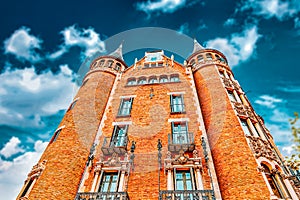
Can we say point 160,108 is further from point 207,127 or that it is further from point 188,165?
point 188,165

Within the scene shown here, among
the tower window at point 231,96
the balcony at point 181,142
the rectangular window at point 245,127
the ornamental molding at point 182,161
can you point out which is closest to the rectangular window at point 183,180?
the ornamental molding at point 182,161

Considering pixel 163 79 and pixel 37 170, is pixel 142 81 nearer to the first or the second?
pixel 163 79

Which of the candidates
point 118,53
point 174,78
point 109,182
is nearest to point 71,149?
point 109,182

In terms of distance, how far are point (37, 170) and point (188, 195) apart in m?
10.5

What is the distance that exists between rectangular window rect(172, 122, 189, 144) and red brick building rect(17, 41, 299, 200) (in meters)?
0.08

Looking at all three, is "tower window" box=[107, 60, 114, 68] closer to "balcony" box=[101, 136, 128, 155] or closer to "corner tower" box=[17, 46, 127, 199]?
"corner tower" box=[17, 46, 127, 199]

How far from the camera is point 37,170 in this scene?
552 inches

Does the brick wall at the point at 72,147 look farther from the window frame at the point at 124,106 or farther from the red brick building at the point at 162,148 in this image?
the window frame at the point at 124,106

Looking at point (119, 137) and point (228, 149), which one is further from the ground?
point (119, 137)

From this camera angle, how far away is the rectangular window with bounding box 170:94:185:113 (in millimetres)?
17764

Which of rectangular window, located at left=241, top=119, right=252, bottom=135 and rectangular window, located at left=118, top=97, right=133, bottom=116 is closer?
rectangular window, located at left=241, top=119, right=252, bottom=135

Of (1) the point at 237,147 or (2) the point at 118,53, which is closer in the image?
(1) the point at 237,147

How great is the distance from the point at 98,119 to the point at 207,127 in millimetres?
9693

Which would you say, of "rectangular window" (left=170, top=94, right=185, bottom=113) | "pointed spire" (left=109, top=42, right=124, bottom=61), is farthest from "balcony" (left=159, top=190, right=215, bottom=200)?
"pointed spire" (left=109, top=42, right=124, bottom=61)
